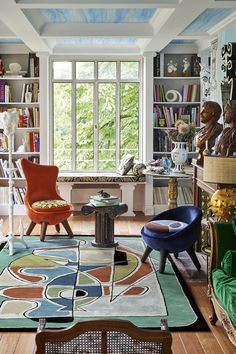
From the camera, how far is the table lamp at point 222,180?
15.0 ft

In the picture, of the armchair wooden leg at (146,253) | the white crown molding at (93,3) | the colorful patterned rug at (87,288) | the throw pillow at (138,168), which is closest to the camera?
the colorful patterned rug at (87,288)

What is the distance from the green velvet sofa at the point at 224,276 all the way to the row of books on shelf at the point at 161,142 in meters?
4.54

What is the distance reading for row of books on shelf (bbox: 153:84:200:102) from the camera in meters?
8.72

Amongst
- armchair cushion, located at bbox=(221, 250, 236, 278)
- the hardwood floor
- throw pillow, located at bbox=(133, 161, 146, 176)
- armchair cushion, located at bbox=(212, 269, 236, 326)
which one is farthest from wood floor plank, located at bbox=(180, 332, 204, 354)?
throw pillow, located at bbox=(133, 161, 146, 176)

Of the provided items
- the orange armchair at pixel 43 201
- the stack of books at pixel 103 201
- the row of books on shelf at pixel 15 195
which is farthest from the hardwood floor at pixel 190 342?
the row of books on shelf at pixel 15 195

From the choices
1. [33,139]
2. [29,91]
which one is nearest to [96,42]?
[29,91]

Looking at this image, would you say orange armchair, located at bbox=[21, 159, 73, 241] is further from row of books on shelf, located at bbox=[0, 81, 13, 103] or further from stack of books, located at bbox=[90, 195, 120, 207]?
row of books on shelf, located at bbox=[0, 81, 13, 103]

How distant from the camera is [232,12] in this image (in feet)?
19.8

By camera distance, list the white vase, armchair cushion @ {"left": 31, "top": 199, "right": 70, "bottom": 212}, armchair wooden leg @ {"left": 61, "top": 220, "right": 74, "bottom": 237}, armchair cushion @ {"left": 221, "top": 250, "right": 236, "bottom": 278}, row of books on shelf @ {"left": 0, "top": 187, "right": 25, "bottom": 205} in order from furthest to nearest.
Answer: row of books on shelf @ {"left": 0, "top": 187, "right": 25, "bottom": 205} → the white vase → armchair wooden leg @ {"left": 61, "top": 220, "right": 74, "bottom": 237} → armchair cushion @ {"left": 31, "top": 199, "right": 70, "bottom": 212} → armchair cushion @ {"left": 221, "top": 250, "right": 236, "bottom": 278}

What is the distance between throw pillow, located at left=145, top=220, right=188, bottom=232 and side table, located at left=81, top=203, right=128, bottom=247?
2.46 feet

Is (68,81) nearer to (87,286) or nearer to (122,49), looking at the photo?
(122,49)

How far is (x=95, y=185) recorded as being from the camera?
8758mm

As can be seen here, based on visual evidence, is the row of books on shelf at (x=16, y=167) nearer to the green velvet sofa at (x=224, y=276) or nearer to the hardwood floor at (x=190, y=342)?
the hardwood floor at (x=190, y=342)

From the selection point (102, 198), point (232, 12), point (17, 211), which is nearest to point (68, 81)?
point (17, 211)
